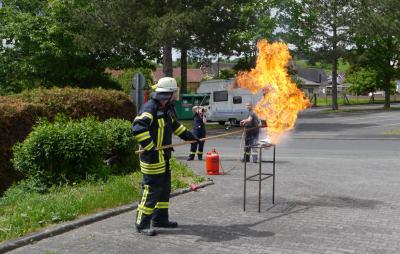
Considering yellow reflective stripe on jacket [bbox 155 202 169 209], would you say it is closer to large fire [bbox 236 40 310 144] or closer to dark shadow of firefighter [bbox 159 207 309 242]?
dark shadow of firefighter [bbox 159 207 309 242]

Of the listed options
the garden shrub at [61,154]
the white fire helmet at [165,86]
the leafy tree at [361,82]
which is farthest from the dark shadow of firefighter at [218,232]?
the leafy tree at [361,82]

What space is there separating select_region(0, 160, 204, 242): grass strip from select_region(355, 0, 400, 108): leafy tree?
36.6m

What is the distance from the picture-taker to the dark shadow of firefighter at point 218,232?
688 centimetres

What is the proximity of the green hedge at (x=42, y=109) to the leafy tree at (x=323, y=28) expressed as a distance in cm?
3074

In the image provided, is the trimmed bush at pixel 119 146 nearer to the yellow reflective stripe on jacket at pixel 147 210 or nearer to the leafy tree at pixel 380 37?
the yellow reflective stripe on jacket at pixel 147 210

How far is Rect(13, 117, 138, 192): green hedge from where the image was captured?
9.88 meters

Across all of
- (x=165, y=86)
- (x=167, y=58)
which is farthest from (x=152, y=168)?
(x=167, y=58)

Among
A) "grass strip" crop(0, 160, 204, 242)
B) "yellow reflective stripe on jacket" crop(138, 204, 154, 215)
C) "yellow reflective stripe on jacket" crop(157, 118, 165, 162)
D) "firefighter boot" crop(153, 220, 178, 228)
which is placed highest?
"yellow reflective stripe on jacket" crop(157, 118, 165, 162)

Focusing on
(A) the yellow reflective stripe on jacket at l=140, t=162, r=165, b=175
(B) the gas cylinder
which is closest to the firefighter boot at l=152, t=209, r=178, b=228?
(A) the yellow reflective stripe on jacket at l=140, t=162, r=165, b=175

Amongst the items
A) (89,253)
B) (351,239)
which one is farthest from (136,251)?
(351,239)

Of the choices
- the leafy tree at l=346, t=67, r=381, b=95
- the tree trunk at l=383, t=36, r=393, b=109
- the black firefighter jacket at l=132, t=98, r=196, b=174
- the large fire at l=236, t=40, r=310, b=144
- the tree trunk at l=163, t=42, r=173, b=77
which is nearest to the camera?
the black firefighter jacket at l=132, t=98, r=196, b=174

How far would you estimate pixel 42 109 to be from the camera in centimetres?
1141

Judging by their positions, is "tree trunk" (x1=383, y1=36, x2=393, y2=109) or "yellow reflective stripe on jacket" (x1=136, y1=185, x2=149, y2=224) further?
"tree trunk" (x1=383, y1=36, x2=393, y2=109)

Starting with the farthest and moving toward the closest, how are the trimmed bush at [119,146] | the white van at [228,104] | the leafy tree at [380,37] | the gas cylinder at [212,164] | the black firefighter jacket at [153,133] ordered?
the leafy tree at [380,37] < the white van at [228,104] < the gas cylinder at [212,164] < the trimmed bush at [119,146] < the black firefighter jacket at [153,133]
